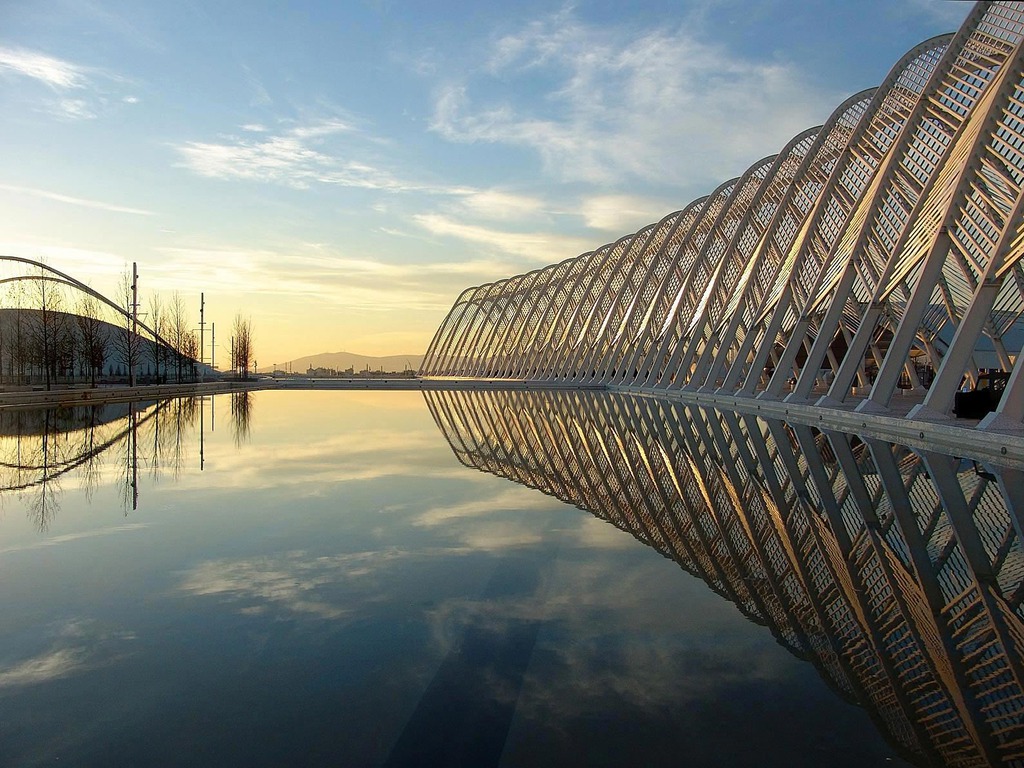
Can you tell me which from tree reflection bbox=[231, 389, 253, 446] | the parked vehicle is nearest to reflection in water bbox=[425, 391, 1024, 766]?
the parked vehicle

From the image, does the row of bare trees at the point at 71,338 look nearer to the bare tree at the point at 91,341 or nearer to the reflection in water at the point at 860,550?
the bare tree at the point at 91,341

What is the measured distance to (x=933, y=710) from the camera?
3.81 meters

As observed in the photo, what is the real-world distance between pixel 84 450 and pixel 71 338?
34.6 m

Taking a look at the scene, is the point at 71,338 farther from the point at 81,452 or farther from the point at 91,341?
the point at 81,452

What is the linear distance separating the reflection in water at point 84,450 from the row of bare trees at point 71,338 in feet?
48.2

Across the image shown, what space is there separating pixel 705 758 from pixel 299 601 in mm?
3055

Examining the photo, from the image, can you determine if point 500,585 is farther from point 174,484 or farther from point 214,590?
point 174,484

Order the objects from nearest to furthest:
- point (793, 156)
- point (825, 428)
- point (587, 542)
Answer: point (587, 542) < point (825, 428) < point (793, 156)

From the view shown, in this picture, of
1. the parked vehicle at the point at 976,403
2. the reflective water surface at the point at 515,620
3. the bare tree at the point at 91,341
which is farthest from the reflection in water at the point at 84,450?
the bare tree at the point at 91,341

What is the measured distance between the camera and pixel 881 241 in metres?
27.0

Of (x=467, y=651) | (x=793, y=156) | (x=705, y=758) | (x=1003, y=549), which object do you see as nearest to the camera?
(x=705, y=758)

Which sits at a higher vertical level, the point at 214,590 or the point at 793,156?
the point at 793,156

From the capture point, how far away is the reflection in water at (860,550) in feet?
13.0

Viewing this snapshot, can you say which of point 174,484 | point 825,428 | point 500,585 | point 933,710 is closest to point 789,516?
point 500,585
